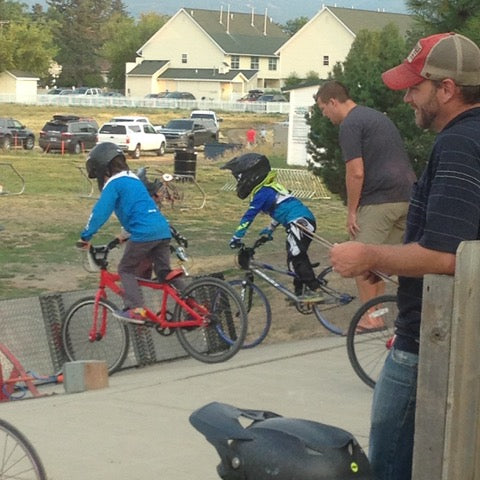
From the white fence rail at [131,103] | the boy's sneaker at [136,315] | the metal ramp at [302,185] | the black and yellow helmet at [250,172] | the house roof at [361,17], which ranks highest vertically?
the house roof at [361,17]

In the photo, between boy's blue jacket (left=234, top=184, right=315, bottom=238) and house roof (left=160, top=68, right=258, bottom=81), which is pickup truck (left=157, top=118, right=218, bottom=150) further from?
house roof (left=160, top=68, right=258, bottom=81)

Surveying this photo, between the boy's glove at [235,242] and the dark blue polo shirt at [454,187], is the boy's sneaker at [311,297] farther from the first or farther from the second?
the dark blue polo shirt at [454,187]

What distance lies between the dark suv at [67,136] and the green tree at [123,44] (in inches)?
2842

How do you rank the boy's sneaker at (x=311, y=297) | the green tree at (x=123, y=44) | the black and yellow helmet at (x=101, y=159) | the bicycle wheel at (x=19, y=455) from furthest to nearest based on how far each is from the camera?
the green tree at (x=123, y=44)
the boy's sneaker at (x=311, y=297)
the black and yellow helmet at (x=101, y=159)
the bicycle wheel at (x=19, y=455)

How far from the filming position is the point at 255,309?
11.4m

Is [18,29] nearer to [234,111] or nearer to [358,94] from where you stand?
[234,111]

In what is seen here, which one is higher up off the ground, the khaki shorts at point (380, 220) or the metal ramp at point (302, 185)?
the khaki shorts at point (380, 220)

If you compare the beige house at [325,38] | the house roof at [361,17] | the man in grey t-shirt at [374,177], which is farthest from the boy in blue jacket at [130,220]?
the house roof at [361,17]

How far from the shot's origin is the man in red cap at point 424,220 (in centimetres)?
359

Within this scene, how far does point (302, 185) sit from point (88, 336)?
82.3ft

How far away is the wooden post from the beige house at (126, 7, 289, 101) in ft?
340

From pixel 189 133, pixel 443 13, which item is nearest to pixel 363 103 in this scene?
pixel 443 13

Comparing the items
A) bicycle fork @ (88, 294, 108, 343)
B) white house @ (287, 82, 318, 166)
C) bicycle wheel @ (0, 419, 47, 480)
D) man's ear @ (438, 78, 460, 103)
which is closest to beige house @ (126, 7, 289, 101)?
white house @ (287, 82, 318, 166)

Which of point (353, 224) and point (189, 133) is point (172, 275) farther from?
point (189, 133)
